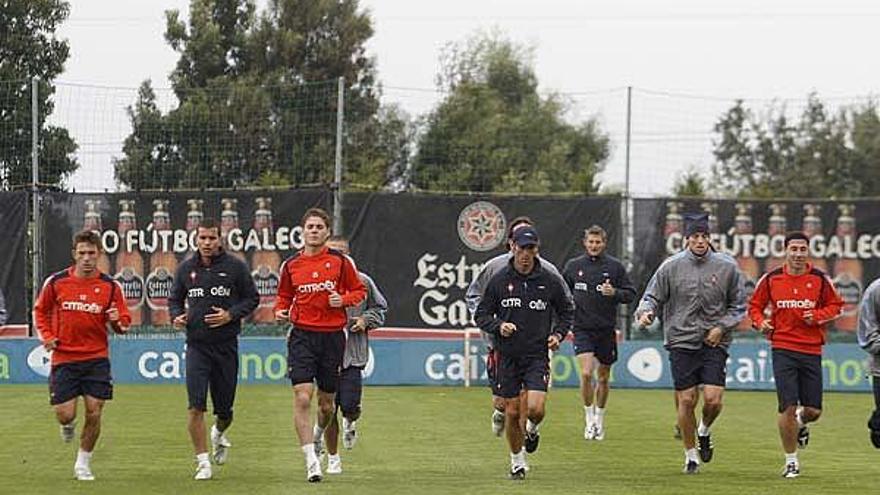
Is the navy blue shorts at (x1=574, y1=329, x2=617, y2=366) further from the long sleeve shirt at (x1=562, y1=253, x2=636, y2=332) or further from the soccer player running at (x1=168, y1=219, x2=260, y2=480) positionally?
the soccer player running at (x1=168, y1=219, x2=260, y2=480)

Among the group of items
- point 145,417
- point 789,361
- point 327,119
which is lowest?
point 145,417

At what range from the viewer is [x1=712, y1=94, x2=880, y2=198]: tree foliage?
50.3 meters

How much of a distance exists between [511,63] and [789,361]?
186ft

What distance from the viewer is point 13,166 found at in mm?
31391

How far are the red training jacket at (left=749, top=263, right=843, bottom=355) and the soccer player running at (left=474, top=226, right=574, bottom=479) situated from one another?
202 cm

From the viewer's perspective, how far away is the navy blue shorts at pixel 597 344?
20547 mm

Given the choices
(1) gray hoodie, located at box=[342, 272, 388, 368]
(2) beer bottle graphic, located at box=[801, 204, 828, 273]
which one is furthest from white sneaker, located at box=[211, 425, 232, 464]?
(2) beer bottle graphic, located at box=[801, 204, 828, 273]

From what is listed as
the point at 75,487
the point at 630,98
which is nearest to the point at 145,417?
the point at 75,487

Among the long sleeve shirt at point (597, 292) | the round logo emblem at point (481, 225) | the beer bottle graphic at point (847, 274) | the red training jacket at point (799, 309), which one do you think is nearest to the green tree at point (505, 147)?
the round logo emblem at point (481, 225)

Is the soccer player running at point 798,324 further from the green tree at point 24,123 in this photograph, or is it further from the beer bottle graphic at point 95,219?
the beer bottle graphic at point 95,219

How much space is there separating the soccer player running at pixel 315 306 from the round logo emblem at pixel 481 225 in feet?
57.4

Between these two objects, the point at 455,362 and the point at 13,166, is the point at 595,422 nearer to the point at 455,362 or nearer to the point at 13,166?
the point at 455,362

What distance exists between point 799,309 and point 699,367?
100cm

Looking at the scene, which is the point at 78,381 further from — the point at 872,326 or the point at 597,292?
the point at 597,292
